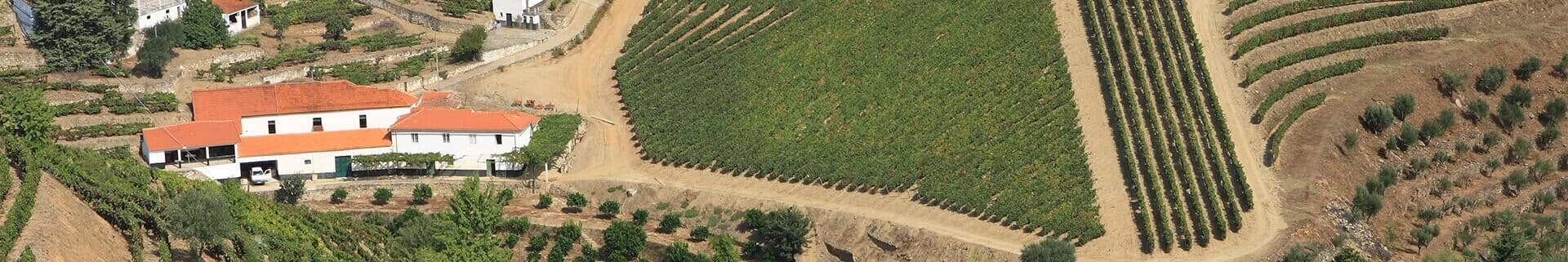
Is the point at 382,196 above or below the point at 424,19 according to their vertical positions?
below

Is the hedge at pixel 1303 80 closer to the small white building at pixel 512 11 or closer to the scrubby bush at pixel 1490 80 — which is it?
the scrubby bush at pixel 1490 80

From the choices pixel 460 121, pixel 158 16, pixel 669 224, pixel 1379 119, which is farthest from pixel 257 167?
pixel 1379 119

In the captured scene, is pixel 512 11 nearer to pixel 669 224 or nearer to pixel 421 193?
pixel 421 193

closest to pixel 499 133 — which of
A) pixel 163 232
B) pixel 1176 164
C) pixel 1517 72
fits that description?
pixel 163 232

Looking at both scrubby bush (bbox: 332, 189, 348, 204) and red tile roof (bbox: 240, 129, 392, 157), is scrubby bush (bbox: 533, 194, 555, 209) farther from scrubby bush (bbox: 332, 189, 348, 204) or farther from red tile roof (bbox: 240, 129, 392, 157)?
scrubby bush (bbox: 332, 189, 348, 204)

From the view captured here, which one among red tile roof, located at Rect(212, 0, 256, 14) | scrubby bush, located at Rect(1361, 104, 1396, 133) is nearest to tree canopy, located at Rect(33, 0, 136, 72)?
red tile roof, located at Rect(212, 0, 256, 14)

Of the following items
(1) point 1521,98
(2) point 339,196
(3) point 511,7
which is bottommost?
(2) point 339,196

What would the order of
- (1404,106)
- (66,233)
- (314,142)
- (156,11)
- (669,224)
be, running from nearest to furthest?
(66,233) < (669,224) < (1404,106) < (314,142) < (156,11)

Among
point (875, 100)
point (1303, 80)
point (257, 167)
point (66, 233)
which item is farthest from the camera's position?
point (875, 100)
